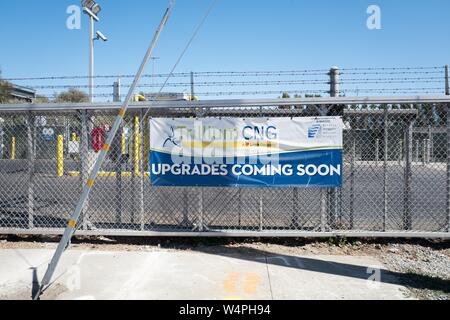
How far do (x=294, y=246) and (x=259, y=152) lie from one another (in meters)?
1.52

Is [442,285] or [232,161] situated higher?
[232,161]

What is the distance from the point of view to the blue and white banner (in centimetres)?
559

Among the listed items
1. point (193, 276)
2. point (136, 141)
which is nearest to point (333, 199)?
point (193, 276)

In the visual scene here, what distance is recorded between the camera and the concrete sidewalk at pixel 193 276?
4.19 metres

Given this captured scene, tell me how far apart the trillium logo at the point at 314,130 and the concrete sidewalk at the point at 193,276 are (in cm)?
172

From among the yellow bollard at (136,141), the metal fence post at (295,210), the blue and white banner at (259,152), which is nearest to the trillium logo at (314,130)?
the blue and white banner at (259,152)

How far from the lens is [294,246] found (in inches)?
230

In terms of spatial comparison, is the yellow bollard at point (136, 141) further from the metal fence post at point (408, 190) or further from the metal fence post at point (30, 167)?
the metal fence post at point (408, 190)

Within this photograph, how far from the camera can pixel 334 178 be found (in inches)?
219

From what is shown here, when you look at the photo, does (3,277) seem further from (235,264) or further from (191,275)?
(235,264)

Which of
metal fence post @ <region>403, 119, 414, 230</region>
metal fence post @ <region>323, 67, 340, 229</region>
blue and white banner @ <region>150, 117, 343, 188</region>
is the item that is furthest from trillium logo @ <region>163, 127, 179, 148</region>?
metal fence post @ <region>403, 119, 414, 230</region>

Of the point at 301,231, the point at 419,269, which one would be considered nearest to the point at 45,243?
the point at 301,231
